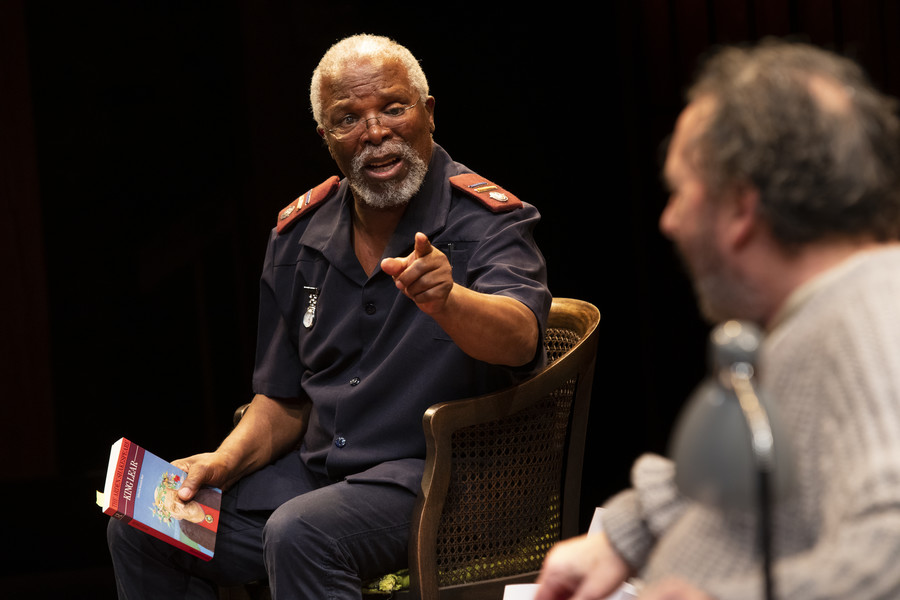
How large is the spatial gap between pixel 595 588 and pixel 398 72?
1537 millimetres

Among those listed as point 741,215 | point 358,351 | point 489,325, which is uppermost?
point 741,215

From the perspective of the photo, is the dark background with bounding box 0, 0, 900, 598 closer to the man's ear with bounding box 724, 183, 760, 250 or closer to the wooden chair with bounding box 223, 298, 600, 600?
the wooden chair with bounding box 223, 298, 600, 600

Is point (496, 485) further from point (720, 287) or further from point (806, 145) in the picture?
point (806, 145)

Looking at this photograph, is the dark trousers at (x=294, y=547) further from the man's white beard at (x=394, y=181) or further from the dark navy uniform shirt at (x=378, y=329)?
the man's white beard at (x=394, y=181)

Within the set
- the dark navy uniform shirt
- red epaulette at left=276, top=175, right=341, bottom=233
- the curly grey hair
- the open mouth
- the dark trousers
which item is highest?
the curly grey hair

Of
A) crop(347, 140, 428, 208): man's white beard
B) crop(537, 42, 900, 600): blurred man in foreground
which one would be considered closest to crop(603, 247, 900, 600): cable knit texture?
crop(537, 42, 900, 600): blurred man in foreground

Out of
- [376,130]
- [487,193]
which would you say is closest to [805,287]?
[487,193]

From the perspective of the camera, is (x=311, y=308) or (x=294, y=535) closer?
(x=294, y=535)

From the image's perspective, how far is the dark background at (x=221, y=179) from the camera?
384 cm

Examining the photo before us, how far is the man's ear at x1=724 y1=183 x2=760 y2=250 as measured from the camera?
1.07 metres

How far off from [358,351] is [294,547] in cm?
53

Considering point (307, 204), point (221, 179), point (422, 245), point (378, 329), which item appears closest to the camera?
point (422, 245)

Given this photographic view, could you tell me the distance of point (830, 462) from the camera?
0.98 metres

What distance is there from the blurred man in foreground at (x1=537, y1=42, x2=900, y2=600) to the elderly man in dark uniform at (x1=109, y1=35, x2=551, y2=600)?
38.7 inches
